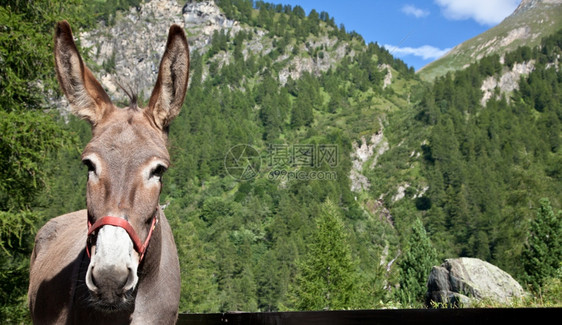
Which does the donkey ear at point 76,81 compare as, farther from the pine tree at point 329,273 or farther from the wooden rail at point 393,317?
the pine tree at point 329,273

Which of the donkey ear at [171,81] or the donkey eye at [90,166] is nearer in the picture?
the donkey eye at [90,166]

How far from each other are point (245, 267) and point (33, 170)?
93610mm

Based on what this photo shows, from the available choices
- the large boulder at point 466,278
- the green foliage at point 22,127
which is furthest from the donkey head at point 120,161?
the large boulder at point 466,278

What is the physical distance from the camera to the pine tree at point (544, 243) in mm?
42531

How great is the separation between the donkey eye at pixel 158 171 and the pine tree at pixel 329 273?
42.0 m

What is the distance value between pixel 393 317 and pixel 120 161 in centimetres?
280

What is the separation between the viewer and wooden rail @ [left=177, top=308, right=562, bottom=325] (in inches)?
118

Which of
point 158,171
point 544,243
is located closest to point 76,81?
point 158,171

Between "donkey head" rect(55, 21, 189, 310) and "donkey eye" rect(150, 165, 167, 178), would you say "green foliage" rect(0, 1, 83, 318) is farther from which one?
"donkey eye" rect(150, 165, 167, 178)

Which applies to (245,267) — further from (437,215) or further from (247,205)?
(437,215)

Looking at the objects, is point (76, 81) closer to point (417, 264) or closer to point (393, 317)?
point (393, 317)

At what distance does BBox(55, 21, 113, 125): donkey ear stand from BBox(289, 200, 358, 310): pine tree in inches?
1654

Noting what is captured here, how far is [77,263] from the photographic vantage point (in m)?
3.52

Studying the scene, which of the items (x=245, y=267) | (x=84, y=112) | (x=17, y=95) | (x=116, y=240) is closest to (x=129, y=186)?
(x=116, y=240)
